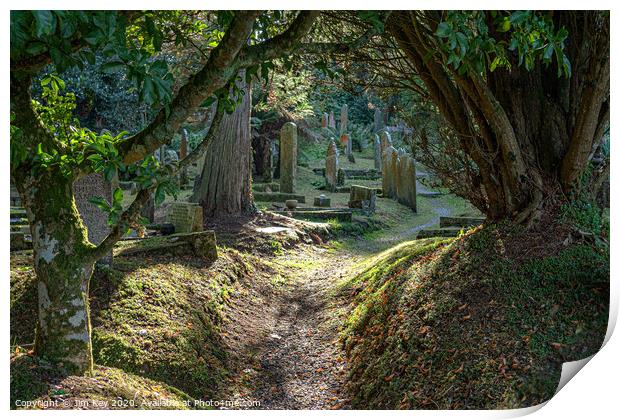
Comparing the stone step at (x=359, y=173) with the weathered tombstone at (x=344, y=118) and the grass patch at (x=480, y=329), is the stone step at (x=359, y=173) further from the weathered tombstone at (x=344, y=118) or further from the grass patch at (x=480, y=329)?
the grass patch at (x=480, y=329)

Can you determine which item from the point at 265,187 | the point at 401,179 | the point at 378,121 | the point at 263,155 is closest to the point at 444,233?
the point at 401,179

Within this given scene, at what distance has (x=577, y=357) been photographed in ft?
12.7

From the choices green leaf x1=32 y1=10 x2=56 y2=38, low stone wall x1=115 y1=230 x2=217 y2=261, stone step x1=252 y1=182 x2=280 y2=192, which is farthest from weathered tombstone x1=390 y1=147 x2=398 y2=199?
green leaf x1=32 y1=10 x2=56 y2=38

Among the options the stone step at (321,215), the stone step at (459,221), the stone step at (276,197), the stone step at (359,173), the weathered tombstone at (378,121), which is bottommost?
the stone step at (321,215)

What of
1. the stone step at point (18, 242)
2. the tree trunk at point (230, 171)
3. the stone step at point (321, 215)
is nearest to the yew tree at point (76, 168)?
the stone step at point (18, 242)

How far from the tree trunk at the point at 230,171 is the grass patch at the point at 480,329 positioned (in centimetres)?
603

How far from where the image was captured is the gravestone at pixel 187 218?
8.55 metres

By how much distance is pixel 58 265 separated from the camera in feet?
11.6

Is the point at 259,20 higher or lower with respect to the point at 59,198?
higher

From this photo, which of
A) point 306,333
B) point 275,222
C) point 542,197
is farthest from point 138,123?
point 542,197

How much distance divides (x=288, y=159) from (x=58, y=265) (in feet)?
38.1

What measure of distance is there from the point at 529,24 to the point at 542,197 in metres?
1.75

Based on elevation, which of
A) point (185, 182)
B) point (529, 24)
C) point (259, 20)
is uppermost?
point (259, 20)

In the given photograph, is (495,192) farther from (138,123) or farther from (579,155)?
Result: (138,123)
